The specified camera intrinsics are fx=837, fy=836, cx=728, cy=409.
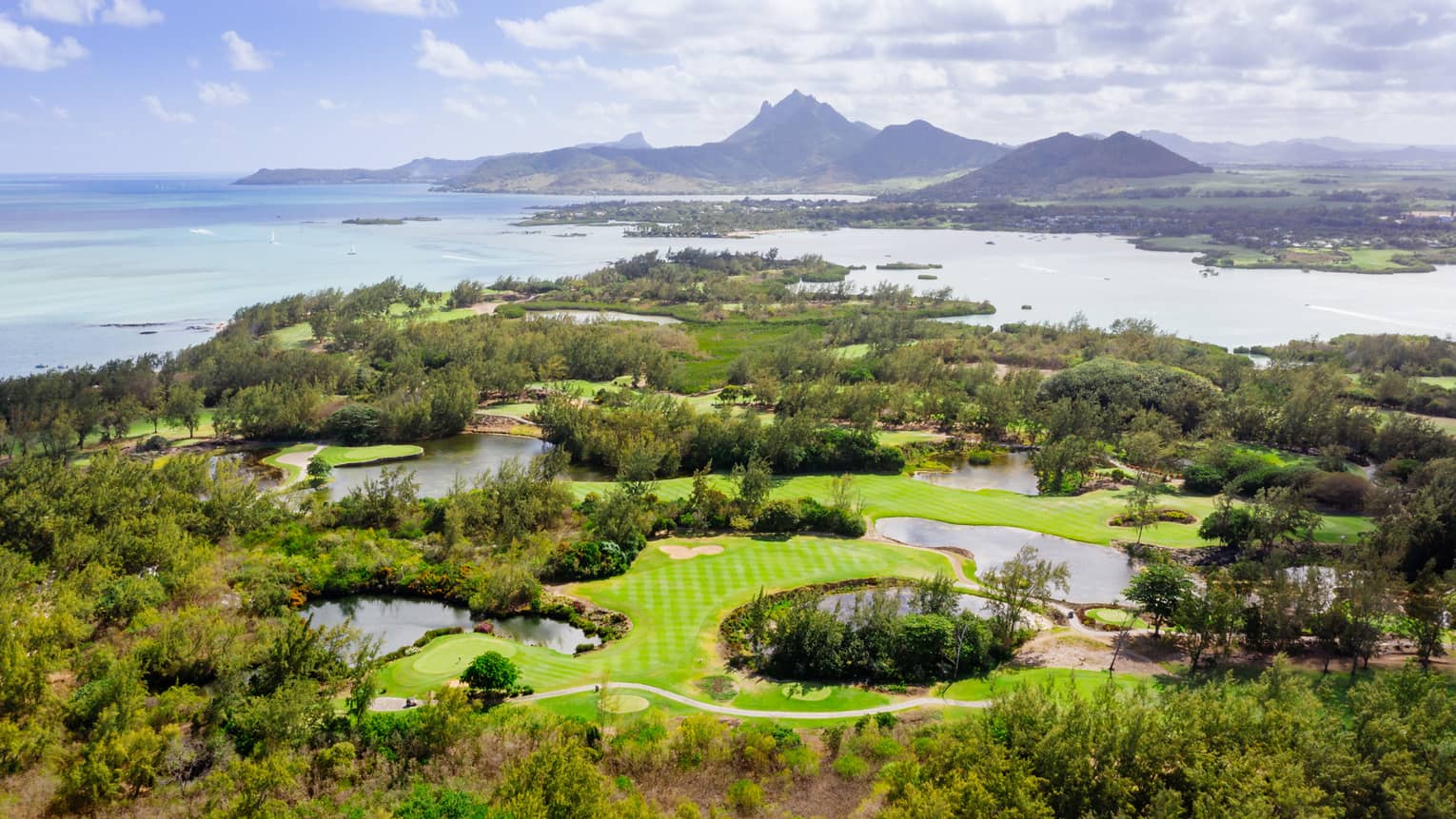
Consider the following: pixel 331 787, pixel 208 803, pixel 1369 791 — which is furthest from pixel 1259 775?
pixel 208 803

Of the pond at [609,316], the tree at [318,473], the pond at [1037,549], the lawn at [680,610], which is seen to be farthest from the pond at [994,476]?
the pond at [609,316]

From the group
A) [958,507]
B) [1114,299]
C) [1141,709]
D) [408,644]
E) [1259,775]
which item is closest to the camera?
[1259,775]

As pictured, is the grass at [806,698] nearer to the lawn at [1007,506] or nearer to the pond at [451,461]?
the lawn at [1007,506]

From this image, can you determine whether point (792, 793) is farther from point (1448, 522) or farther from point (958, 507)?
point (1448, 522)

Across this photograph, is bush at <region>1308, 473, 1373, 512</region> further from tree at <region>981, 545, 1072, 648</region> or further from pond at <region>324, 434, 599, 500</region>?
A: pond at <region>324, 434, 599, 500</region>

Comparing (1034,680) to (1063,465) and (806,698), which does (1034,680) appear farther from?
(1063,465)

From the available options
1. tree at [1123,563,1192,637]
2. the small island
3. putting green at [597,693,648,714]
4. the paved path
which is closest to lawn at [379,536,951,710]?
the paved path

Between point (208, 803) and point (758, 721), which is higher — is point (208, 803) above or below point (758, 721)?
above

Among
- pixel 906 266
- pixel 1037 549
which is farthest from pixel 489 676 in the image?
pixel 906 266
